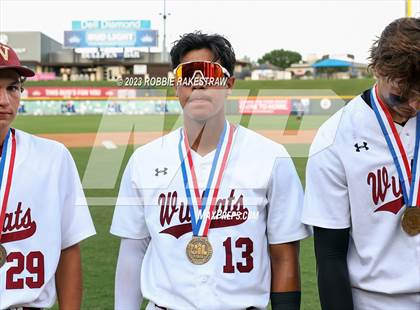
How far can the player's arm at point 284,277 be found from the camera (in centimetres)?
242

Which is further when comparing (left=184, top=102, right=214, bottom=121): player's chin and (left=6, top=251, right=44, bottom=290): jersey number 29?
(left=184, top=102, right=214, bottom=121): player's chin

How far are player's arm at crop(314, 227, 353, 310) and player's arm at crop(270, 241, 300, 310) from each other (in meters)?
0.21

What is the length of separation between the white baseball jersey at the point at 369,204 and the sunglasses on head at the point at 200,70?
22.5 inches

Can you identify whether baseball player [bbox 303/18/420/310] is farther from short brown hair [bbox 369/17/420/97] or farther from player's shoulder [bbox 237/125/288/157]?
player's shoulder [bbox 237/125/288/157]

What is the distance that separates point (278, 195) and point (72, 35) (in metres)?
60.9

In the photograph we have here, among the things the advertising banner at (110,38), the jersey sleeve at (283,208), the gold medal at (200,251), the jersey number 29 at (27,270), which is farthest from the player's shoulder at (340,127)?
the advertising banner at (110,38)

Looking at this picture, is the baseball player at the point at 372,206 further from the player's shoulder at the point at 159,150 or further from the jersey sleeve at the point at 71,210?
the jersey sleeve at the point at 71,210

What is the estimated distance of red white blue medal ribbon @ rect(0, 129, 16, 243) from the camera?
235cm

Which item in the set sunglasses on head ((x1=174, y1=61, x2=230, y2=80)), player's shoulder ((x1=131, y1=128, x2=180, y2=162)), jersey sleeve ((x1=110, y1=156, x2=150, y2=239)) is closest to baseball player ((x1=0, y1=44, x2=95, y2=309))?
jersey sleeve ((x1=110, y1=156, x2=150, y2=239))

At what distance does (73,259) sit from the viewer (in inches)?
101

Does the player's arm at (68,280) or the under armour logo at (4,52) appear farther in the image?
the player's arm at (68,280)

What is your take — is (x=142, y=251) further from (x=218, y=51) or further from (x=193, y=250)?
(x=218, y=51)

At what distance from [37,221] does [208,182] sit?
70 centimetres

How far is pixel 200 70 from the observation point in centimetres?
251
